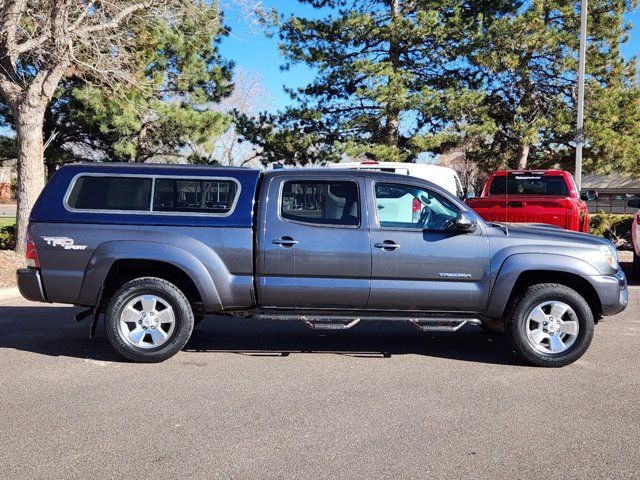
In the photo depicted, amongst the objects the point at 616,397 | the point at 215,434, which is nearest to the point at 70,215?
the point at 215,434

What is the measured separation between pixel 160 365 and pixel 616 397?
4.04 metres

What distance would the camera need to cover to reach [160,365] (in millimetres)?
5711

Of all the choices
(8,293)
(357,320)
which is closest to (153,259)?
(357,320)

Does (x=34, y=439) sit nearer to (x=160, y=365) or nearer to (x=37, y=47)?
(x=160, y=365)

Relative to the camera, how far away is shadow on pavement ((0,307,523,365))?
246 inches

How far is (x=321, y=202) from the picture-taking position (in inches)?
230

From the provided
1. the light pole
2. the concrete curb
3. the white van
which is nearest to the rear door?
the white van

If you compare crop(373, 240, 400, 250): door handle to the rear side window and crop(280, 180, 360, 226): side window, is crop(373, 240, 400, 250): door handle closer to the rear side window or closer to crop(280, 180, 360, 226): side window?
crop(280, 180, 360, 226): side window

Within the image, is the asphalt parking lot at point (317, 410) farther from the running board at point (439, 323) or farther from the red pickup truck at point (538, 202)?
the red pickup truck at point (538, 202)

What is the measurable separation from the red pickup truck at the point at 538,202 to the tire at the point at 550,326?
11.2ft

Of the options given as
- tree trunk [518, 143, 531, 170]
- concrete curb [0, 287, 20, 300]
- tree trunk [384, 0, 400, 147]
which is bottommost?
concrete curb [0, 287, 20, 300]

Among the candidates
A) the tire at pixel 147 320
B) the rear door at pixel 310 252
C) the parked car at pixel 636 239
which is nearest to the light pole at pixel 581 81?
the parked car at pixel 636 239

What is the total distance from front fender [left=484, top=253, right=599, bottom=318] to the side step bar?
0.36 metres

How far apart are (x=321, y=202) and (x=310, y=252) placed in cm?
54
